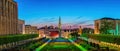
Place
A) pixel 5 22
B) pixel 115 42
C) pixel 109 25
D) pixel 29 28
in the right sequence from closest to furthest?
pixel 115 42, pixel 5 22, pixel 109 25, pixel 29 28

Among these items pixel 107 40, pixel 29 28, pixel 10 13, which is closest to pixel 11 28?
pixel 10 13

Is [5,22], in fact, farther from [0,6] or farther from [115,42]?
[115,42]

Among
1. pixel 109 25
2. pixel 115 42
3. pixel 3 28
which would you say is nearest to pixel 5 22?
pixel 3 28

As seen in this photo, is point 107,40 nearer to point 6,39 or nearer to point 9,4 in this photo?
point 6,39

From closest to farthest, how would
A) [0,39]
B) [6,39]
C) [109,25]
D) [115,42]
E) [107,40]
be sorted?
[0,39] < [6,39] < [115,42] < [107,40] < [109,25]

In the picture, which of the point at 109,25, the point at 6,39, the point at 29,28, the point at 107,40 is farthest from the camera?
the point at 29,28

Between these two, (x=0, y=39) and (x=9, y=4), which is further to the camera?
(x=9, y=4)

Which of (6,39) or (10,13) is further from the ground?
(10,13)
